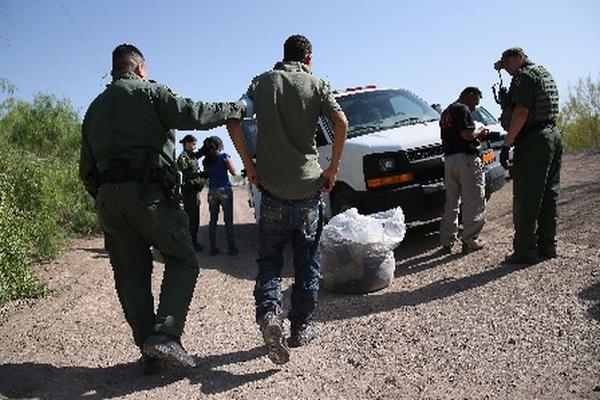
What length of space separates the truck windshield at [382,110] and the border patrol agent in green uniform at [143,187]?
3675 millimetres

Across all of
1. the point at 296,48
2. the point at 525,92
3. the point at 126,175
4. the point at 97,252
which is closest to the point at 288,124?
the point at 296,48

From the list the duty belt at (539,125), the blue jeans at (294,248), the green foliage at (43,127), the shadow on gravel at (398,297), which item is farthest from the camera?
the green foliage at (43,127)

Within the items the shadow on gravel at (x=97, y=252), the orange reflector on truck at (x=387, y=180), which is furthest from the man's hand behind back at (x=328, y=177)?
the shadow on gravel at (x=97, y=252)

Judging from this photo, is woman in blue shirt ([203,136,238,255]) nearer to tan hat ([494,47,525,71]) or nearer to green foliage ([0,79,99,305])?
green foliage ([0,79,99,305])

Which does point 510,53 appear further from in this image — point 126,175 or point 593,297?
point 126,175

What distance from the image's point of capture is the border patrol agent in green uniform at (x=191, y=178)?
28.0 ft

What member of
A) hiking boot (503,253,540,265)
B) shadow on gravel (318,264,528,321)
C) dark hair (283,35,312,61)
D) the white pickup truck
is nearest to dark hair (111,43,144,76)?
dark hair (283,35,312,61)

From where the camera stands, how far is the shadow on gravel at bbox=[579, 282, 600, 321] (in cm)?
384

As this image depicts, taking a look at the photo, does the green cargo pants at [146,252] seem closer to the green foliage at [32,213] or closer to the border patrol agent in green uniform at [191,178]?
the green foliage at [32,213]

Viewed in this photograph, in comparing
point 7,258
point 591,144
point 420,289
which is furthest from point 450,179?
point 591,144

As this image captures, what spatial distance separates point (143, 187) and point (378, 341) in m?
1.90

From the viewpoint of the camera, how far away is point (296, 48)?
12.4 feet

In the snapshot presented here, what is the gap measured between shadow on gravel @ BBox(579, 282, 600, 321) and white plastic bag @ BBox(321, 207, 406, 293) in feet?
5.43

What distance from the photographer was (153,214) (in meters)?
3.38
